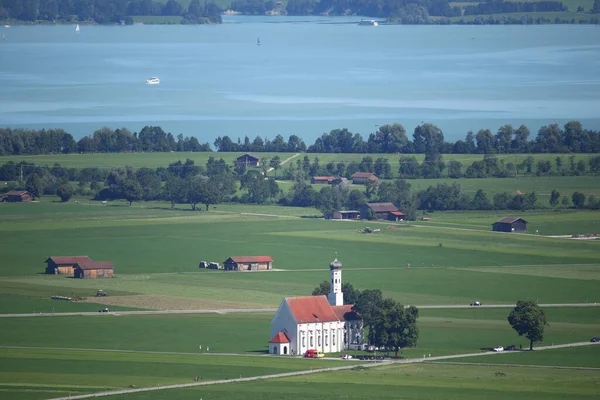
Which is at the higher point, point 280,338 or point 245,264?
point 245,264

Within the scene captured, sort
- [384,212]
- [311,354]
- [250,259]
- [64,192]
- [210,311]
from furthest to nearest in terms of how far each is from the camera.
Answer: [64,192] < [384,212] < [250,259] < [210,311] < [311,354]

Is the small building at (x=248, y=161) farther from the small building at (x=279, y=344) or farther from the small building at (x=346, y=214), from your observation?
the small building at (x=279, y=344)

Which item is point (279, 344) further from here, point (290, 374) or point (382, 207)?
point (382, 207)

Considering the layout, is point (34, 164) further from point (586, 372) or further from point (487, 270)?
point (586, 372)

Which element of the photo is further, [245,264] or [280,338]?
[245,264]

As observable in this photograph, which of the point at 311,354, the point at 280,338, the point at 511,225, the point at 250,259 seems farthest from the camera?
the point at 511,225

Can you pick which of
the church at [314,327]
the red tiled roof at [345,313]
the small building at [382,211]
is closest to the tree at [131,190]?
the small building at [382,211]

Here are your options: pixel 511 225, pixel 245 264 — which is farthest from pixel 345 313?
pixel 511 225
